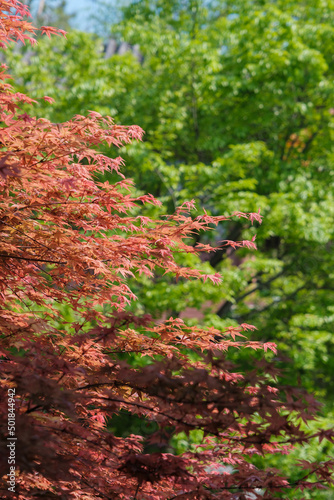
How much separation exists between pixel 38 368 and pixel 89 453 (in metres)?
0.90

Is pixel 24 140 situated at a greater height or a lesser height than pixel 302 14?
lesser

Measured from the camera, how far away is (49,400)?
229cm

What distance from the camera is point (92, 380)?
2.73 metres

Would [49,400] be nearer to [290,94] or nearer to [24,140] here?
[24,140]

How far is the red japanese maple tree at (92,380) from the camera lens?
2.32 metres

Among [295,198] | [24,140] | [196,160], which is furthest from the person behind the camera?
[196,160]

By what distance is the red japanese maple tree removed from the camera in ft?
7.60

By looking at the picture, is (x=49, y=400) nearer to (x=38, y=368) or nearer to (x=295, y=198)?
(x=38, y=368)

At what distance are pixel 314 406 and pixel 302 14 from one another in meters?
10.8

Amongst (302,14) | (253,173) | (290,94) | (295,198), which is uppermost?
(302,14)

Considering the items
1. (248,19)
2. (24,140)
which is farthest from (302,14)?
(24,140)

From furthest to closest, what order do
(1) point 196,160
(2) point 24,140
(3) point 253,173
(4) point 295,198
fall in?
(1) point 196,160 → (3) point 253,173 → (4) point 295,198 → (2) point 24,140

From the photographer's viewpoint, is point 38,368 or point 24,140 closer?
point 38,368

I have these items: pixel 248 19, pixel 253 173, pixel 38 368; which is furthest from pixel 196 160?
pixel 38 368
